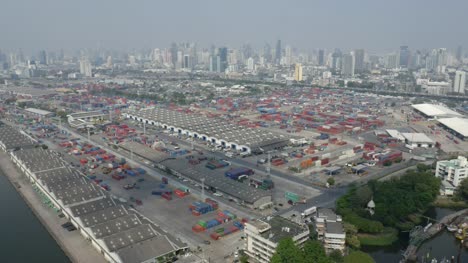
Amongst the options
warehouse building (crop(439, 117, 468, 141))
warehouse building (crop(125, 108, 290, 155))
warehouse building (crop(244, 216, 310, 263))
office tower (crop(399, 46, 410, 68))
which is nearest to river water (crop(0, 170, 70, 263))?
warehouse building (crop(244, 216, 310, 263))

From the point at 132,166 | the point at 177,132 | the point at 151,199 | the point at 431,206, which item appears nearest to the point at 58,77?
the point at 177,132

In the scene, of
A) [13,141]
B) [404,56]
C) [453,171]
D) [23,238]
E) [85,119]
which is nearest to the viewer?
[23,238]

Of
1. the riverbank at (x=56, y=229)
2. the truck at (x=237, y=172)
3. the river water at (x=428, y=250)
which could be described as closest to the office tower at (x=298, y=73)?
the truck at (x=237, y=172)

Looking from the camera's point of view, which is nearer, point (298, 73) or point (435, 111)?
point (435, 111)

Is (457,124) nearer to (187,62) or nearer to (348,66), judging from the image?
(348,66)

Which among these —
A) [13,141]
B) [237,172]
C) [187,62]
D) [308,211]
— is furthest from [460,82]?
[187,62]
